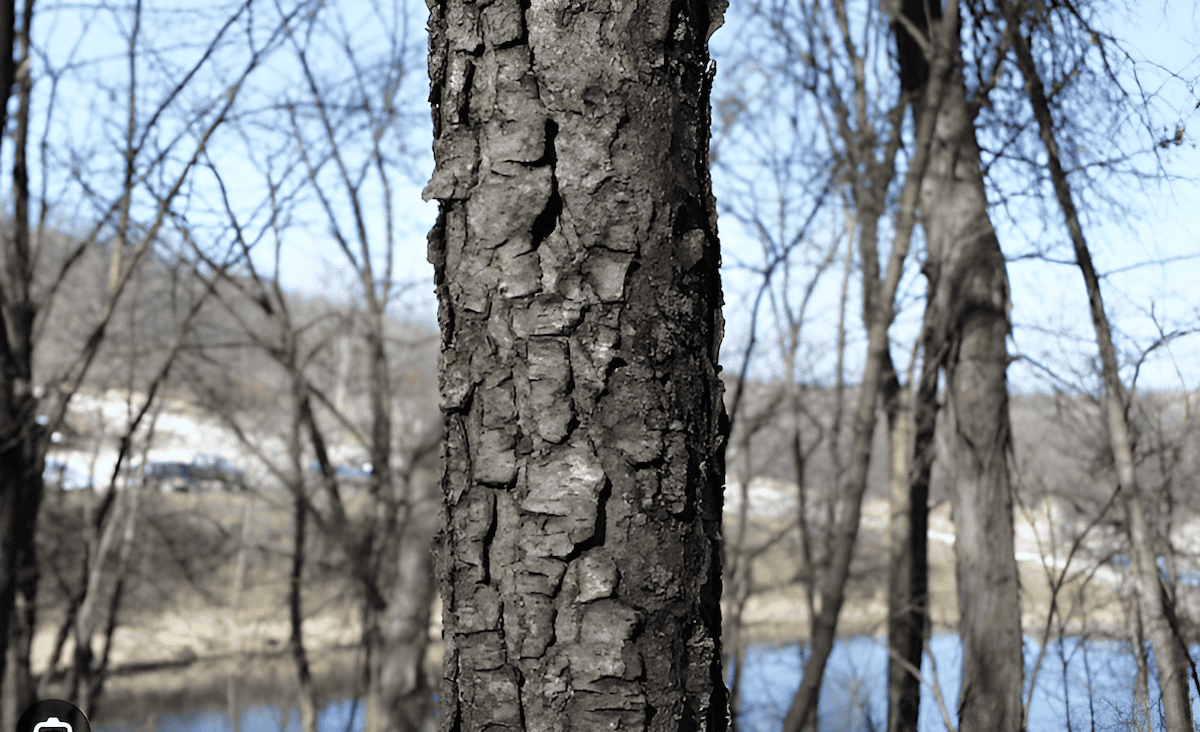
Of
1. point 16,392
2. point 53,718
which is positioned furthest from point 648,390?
point 53,718

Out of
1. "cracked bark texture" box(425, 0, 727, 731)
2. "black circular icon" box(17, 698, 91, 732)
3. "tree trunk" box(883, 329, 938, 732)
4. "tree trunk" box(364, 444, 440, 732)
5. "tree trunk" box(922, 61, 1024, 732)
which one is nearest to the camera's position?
"cracked bark texture" box(425, 0, 727, 731)

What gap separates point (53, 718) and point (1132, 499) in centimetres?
509

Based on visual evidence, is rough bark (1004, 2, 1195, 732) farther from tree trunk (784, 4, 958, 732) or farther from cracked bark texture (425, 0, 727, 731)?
cracked bark texture (425, 0, 727, 731)

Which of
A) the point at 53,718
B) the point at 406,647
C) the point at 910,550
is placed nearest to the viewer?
the point at 53,718

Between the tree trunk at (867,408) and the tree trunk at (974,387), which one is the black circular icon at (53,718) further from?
the tree trunk at (974,387)

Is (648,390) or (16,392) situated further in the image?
(16,392)

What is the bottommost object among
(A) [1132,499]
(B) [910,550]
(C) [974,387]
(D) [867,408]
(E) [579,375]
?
(B) [910,550]

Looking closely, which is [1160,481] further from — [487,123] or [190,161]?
[190,161]

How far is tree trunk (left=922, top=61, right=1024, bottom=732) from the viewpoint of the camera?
9.87ft

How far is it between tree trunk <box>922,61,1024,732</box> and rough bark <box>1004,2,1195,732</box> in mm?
707

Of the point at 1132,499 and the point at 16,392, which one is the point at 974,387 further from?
the point at 16,392

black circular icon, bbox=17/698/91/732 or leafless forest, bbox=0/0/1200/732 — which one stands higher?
leafless forest, bbox=0/0/1200/732

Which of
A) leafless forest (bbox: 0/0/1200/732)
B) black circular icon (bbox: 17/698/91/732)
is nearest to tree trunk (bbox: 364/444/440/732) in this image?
leafless forest (bbox: 0/0/1200/732)

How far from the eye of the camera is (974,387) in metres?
3.22
